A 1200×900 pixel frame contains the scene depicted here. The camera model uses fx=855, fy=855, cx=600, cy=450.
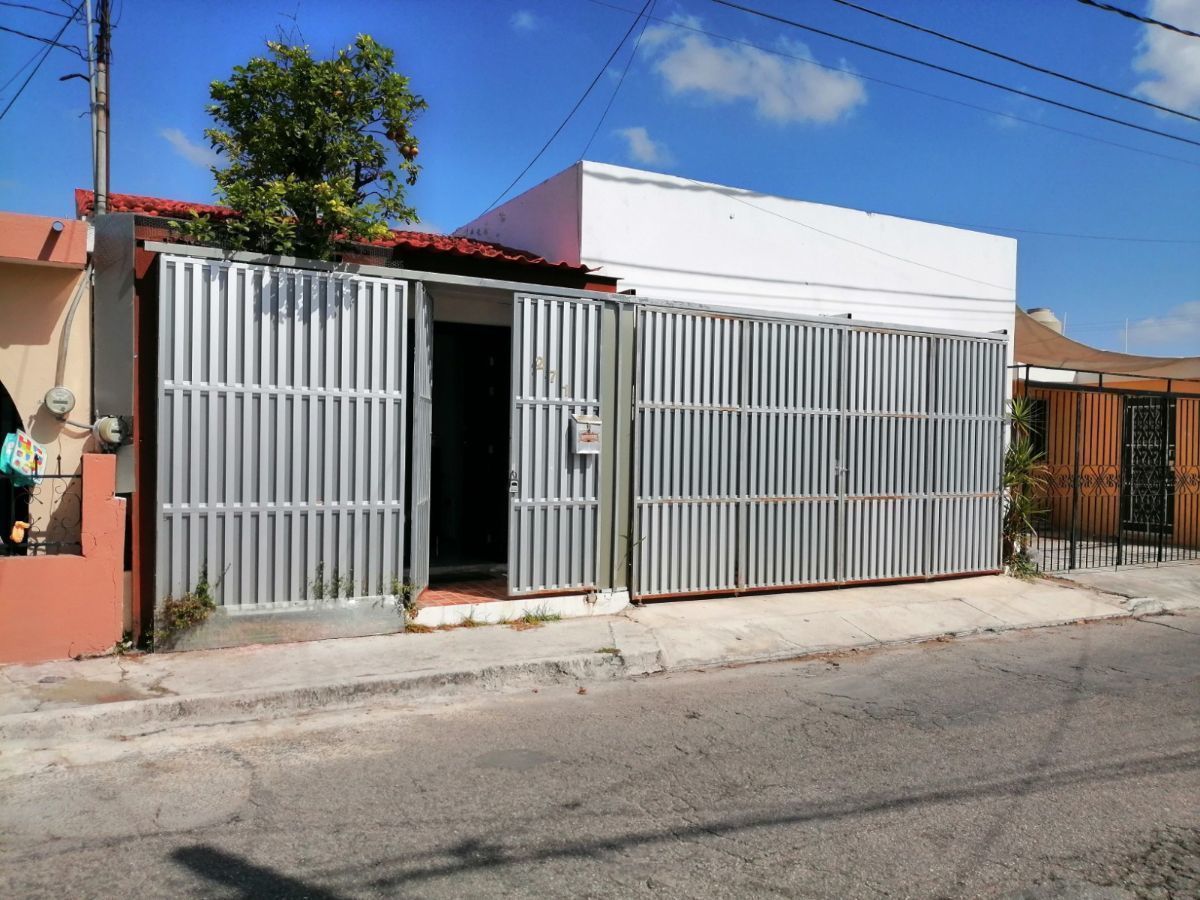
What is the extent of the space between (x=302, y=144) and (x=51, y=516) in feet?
11.4

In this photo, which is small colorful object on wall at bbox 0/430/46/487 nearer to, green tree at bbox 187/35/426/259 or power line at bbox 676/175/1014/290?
green tree at bbox 187/35/426/259

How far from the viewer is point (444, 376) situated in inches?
393

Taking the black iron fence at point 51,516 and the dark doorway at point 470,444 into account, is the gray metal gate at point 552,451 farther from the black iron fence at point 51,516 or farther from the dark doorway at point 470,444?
the black iron fence at point 51,516

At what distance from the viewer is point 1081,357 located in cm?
1449

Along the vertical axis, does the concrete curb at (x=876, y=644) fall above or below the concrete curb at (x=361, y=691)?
below

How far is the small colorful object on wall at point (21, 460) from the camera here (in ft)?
19.7

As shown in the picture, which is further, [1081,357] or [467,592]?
[1081,357]

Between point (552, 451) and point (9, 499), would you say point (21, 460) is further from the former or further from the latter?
point (552, 451)

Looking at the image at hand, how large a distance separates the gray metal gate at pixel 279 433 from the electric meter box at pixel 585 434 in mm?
1587

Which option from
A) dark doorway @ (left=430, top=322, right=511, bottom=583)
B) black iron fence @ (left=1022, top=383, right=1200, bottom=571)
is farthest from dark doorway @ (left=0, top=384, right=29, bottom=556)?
black iron fence @ (left=1022, top=383, right=1200, bottom=571)

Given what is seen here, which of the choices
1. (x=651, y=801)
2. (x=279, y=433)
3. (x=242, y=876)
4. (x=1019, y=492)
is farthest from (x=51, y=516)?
(x=1019, y=492)

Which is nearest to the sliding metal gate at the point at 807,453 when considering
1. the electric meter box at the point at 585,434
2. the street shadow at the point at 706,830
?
the electric meter box at the point at 585,434

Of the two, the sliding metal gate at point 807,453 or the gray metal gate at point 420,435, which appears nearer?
the gray metal gate at point 420,435

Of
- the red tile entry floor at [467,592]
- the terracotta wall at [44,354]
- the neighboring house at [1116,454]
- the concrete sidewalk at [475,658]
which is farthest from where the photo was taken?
the neighboring house at [1116,454]
